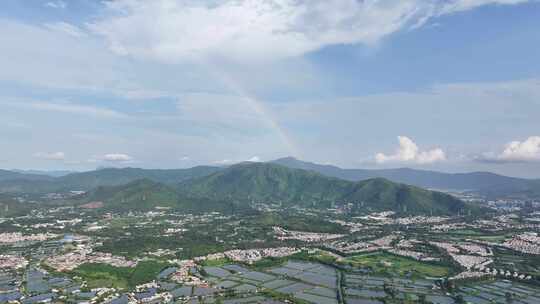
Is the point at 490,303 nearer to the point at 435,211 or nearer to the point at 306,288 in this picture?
the point at 306,288

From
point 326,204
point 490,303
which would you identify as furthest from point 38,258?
point 326,204

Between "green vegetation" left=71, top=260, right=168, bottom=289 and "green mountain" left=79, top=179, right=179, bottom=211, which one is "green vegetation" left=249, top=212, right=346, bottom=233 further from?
"green vegetation" left=71, top=260, right=168, bottom=289

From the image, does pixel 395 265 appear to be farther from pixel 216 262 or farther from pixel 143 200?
pixel 143 200

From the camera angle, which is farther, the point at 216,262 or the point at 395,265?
the point at 216,262

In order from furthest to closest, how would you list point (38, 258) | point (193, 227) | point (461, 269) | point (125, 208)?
point (125, 208) → point (193, 227) → point (38, 258) → point (461, 269)

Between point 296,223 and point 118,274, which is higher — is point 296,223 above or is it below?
above

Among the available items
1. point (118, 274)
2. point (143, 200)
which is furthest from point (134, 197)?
point (118, 274)
